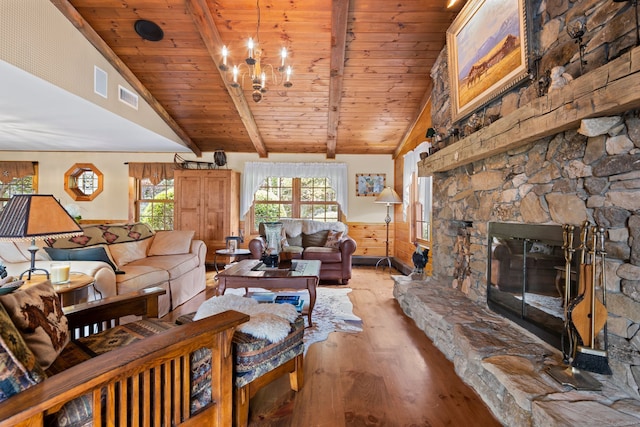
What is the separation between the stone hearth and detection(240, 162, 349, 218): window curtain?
3545 millimetres

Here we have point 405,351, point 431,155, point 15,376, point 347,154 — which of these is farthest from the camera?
point 347,154

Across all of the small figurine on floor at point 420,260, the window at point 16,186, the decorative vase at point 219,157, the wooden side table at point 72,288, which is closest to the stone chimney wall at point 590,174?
the small figurine on floor at point 420,260

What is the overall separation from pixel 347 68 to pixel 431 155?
5.51 feet

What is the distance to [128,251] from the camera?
3361 mm

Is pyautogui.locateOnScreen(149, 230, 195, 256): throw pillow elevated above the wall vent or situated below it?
below

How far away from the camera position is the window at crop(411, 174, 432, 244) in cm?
410

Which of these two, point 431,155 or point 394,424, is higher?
point 431,155

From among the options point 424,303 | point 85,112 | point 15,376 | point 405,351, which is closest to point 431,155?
point 424,303

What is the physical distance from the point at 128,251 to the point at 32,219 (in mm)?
1966

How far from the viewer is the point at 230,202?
5.40 meters

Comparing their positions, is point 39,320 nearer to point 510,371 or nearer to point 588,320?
point 510,371

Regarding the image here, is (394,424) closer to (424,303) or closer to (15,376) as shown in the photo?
(424,303)

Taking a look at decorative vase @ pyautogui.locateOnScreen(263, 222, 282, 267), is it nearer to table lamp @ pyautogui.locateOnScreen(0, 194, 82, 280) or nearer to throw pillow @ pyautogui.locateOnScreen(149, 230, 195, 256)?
throw pillow @ pyautogui.locateOnScreen(149, 230, 195, 256)

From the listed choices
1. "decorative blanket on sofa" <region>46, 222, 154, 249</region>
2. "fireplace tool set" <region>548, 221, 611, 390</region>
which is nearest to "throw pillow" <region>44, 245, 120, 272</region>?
"decorative blanket on sofa" <region>46, 222, 154, 249</region>
